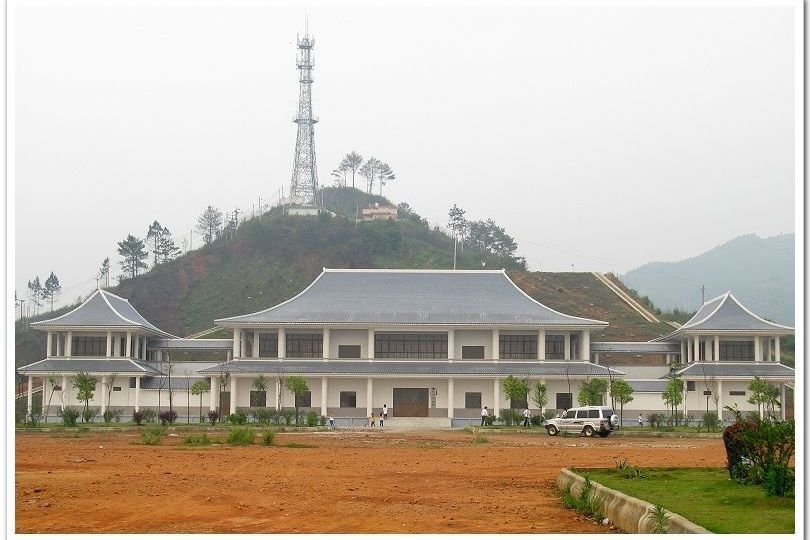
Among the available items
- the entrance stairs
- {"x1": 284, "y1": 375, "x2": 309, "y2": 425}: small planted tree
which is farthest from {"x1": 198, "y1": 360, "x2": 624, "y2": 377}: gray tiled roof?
the entrance stairs

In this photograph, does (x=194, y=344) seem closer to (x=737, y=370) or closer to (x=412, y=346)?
(x=412, y=346)

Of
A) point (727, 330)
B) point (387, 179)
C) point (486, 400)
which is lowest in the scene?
point (486, 400)

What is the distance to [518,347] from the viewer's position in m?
52.5

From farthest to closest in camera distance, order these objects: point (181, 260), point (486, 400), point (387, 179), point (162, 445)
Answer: point (387, 179)
point (181, 260)
point (486, 400)
point (162, 445)

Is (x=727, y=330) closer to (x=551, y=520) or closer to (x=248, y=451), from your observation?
(x=248, y=451)

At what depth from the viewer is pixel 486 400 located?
5100cm

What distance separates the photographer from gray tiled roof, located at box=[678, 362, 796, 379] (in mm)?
49884

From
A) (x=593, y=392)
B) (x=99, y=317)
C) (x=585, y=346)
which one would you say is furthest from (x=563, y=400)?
(x=99, y=317)

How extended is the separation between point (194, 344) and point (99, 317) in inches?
209

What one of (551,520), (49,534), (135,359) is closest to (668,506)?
(551,520)

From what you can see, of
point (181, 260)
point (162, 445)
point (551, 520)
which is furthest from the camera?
point (181, 260)

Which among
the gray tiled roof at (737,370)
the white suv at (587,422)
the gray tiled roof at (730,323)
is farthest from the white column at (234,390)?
the gray tiled roof at (730,323)

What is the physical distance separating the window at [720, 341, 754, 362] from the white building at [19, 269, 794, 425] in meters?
0.05

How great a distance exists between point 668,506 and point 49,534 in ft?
24.0
